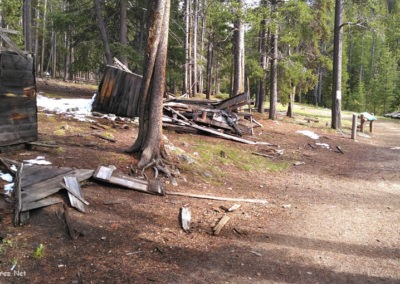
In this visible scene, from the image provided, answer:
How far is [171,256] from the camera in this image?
5.17m

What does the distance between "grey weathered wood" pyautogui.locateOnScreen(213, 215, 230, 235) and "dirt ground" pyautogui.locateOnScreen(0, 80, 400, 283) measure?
79 millimetres

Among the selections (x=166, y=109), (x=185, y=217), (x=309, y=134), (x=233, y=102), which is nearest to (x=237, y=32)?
(x=233, y=102)

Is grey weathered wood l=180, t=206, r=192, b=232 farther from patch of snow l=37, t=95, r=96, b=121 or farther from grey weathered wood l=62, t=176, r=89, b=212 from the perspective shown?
patch of snow l=37, t=95, r=96, b=121

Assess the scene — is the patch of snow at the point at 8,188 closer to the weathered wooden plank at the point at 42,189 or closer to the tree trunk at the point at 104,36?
the weathered wooden plank at the point at 42,189

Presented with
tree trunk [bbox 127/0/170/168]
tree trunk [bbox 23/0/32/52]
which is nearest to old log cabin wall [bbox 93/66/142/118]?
tree trunk [bbox 127/0/170/168]

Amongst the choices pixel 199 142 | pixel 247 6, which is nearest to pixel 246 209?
pixel 199 142

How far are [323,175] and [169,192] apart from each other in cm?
571

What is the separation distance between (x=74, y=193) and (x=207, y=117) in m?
8.94

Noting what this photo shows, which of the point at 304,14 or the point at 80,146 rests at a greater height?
the point at 304,14

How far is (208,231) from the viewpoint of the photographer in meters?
6.26

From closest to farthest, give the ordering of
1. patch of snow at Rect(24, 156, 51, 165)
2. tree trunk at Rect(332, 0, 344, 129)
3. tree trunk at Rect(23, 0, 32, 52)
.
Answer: patch of snow at Rect(24, 156, 51, 165)
tree trunk at Rect(332, 0, 344, 129)
tree trunk at Rect(23, 0, 32, 52)

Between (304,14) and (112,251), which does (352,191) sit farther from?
(304,14)

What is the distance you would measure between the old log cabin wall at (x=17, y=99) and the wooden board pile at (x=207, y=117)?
5.61 m

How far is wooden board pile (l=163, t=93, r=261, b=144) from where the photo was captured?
1362 cm
